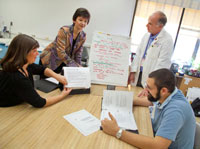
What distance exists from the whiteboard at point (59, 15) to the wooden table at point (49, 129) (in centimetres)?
321

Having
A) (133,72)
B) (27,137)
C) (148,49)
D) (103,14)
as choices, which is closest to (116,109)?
(27,137)

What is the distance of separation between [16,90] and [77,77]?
1.69 ft

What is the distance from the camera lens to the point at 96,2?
4.00 meters

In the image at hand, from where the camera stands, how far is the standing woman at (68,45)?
6.00 ft

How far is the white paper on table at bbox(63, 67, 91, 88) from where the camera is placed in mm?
1417

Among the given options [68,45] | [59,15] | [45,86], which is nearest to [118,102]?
[45,86]

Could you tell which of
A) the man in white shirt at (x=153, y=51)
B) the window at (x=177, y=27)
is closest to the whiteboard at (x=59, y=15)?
the window at (x=177, y=27)

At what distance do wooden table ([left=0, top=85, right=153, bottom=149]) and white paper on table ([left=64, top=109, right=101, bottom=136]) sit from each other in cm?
3

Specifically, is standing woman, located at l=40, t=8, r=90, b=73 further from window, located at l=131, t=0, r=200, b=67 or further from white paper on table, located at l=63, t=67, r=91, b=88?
window, located at l=131, t=0, r=200, b=67

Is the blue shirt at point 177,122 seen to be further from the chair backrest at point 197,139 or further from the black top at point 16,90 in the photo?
the black top at point 16,90

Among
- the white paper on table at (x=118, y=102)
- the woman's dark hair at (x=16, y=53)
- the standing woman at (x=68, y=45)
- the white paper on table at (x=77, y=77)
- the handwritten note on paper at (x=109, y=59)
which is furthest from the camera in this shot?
the standing woman at (x=68, y=45)

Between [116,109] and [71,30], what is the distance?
110cm

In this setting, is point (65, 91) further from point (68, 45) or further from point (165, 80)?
point (165, 80)

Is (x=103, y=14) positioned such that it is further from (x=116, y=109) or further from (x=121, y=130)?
(x=121, y=130)
